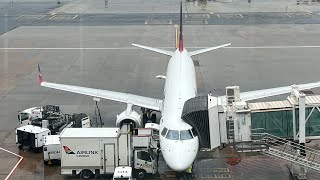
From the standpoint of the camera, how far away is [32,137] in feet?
103

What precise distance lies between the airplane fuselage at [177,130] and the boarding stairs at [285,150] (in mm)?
3485

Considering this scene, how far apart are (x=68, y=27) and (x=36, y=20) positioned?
12.1m

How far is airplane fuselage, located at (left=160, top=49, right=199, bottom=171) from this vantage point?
24.8 m

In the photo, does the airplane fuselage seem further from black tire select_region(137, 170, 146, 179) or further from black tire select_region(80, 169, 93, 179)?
black tire select_region(80, 169, 93, 179)

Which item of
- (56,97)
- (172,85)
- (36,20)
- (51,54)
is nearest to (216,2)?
(36,20)

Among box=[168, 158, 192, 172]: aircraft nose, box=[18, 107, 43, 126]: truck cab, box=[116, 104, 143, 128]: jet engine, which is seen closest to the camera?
box=[168, 158, 192, 172]: aircraft nose

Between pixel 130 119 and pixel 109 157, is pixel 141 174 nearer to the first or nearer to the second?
pixel 109 157

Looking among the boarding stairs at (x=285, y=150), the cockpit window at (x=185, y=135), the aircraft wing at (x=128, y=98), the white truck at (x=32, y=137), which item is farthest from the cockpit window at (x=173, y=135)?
the white truck at (x=32, y=137)

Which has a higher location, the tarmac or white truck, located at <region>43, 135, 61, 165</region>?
the tarmac

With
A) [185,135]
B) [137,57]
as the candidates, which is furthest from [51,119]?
[137,57]

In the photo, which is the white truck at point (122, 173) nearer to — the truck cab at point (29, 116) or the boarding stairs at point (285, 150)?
the boarding stairs at point (285, 150)

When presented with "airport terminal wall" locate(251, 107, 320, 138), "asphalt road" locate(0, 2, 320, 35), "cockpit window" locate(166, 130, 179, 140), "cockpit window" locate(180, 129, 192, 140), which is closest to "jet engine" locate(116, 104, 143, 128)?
"cockpit window" locate(166, 130, 179, 140)

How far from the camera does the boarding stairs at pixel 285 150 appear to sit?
24962 millimetres

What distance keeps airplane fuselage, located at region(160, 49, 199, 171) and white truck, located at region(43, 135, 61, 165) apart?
249 inches
